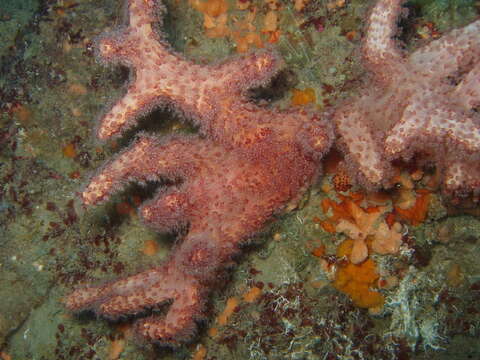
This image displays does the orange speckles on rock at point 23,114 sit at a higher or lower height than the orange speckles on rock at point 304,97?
higher

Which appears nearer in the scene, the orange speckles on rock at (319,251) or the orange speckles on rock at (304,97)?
the orange speckles on rock at (319,251)

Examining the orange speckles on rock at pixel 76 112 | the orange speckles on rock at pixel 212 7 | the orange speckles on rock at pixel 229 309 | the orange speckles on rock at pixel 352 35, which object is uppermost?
the orange speckles on rock at pixel 212 7

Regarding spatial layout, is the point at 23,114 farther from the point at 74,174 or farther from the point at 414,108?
the point at 414,108

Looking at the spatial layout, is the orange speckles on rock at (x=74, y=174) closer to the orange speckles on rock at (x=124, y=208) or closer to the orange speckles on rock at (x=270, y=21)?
the orange speckles on rock at (x=124, y=208)

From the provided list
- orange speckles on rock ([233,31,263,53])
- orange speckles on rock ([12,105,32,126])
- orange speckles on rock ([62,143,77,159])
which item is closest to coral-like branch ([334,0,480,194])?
orange speckles on rock ([233,31,263,53])

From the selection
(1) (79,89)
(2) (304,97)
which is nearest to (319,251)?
(2) (304,97)

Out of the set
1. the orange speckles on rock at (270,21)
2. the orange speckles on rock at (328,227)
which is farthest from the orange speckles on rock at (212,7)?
the orange speckles on rock at (328,227)
